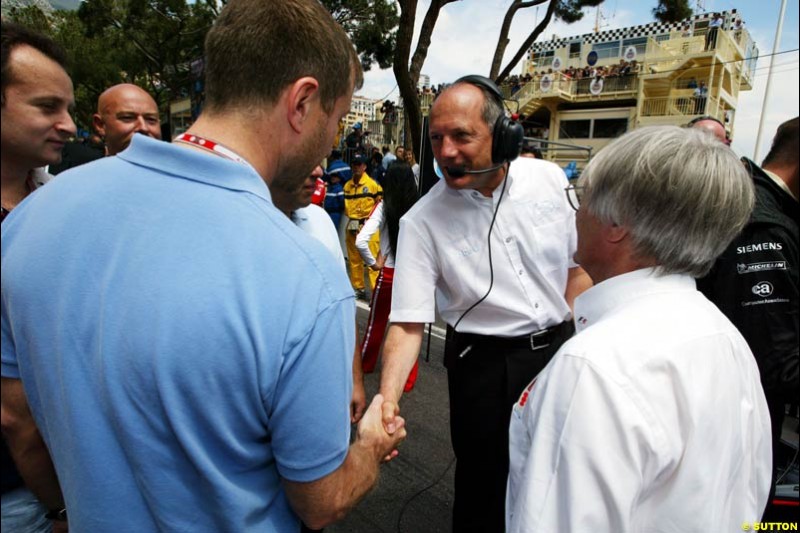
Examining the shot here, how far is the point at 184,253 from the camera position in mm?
744

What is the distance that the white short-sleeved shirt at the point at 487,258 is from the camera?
1953 millimetres

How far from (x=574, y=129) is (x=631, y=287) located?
3602cm

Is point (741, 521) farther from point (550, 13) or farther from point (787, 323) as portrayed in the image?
point (550, 13)

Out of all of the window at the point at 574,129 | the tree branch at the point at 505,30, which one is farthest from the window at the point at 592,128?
the tree branch at the point at 505,30

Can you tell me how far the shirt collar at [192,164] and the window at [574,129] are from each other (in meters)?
36.0

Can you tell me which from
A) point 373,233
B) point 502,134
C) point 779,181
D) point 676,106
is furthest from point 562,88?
point 502,134

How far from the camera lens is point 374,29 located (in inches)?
497

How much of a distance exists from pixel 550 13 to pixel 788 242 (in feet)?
32.0

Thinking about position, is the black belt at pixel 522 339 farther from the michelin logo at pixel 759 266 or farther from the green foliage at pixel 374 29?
the green foliage at pixel 374 29

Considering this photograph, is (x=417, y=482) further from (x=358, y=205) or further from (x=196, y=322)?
(x=358, y=205)

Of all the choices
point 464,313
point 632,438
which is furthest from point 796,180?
point 632,438

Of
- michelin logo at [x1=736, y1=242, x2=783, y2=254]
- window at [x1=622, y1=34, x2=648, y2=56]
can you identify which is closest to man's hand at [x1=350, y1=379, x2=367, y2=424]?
michelin logo at [x1=736, y1=242, x2=783, y2=254]

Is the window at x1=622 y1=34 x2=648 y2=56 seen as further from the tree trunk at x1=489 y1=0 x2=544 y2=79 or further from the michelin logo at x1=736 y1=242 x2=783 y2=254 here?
the michelin logo at x1=736 y1=242 x2=783 y2=254

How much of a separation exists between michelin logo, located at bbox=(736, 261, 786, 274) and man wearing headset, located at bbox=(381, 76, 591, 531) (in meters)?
0.61
